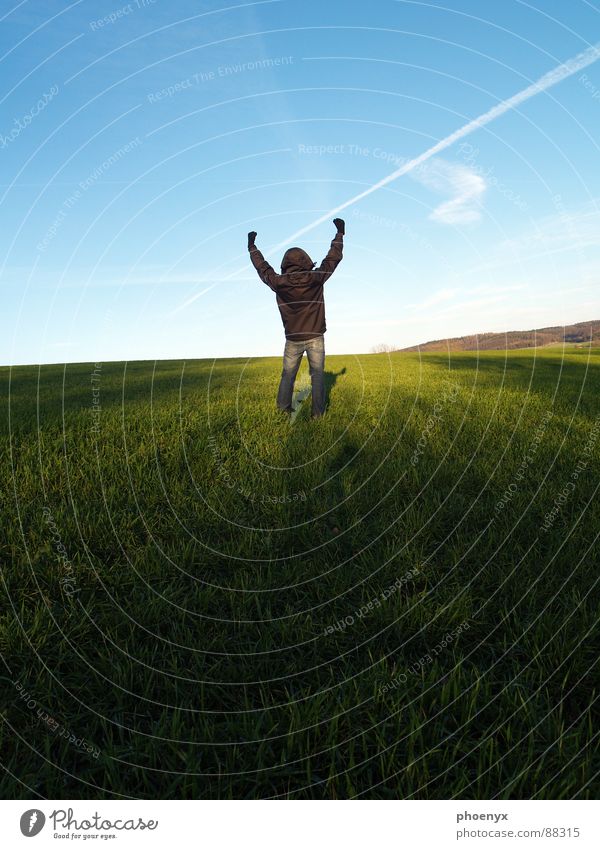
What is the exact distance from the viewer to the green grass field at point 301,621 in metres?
2.04

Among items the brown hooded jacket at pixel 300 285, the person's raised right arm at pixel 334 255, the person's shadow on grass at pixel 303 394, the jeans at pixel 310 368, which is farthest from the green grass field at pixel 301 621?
the person's raised right arm at pixel 334 255

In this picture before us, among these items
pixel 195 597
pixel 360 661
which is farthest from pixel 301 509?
pixel 360 661

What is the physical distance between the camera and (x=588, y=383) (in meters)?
13.4

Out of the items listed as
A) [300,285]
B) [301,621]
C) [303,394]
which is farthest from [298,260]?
[301,621]

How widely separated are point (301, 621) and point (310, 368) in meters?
5.95

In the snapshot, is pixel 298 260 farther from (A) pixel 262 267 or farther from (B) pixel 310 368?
(B) pixel 310 368

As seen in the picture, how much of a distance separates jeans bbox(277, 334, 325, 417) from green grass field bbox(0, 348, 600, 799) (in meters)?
2.15

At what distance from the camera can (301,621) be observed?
2.97 meters

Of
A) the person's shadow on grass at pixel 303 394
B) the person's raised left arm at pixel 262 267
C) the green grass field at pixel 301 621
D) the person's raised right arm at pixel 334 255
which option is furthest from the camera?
the person's shadow on grass at pixel 303 394

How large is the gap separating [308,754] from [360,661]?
676 millimetres

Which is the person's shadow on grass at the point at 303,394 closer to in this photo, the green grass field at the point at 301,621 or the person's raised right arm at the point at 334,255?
the person's raised right arm at the point at 334,255

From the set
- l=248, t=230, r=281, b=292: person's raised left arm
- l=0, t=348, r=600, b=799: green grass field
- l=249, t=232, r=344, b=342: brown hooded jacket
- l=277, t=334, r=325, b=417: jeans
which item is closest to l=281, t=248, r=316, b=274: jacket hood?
l=249, t=232, r=344, b=342: brown hooded jacket

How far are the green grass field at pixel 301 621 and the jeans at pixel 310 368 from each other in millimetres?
2148
